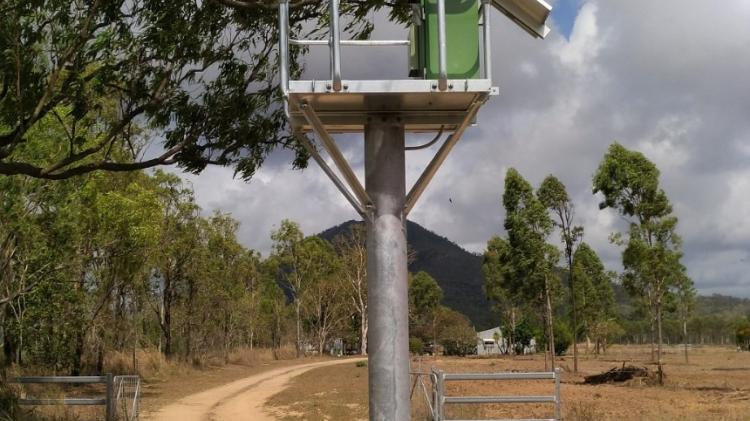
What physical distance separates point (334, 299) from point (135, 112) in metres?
59.3

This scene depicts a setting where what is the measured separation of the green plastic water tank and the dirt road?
1351 centimetres

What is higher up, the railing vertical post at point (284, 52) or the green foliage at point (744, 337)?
the railing vertical post at point (284, 52)

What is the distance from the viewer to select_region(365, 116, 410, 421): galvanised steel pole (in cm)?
565

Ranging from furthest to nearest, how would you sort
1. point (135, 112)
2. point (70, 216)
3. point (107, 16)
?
point (70, 216)
point (135, 112)
point (107, 16)

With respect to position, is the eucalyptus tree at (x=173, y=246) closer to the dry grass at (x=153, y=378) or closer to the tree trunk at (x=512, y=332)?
the dry grass at (x=153, y=378)

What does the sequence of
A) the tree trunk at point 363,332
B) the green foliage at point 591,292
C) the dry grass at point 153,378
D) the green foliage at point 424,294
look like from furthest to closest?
the green foliage at point 424,294 → the tree trunk at point 363,332 → the green foliage at point 591,292 → the dry grass at point 153,378

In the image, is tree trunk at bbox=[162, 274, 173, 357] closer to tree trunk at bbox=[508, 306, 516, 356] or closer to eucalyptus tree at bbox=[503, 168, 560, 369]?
eucalyptus tree at bbox=[503, 168, 560, 369]

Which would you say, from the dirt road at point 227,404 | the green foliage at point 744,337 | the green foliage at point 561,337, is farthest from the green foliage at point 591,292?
the dirt road at point 227,404

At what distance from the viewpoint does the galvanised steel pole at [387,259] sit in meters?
5.65

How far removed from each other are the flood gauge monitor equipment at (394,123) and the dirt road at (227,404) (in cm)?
1261

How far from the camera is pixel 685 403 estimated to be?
63.5ft

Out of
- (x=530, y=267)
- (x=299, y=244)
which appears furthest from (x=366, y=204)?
(x=299, y=244)

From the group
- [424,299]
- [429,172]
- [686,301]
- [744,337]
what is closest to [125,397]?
[429,172]

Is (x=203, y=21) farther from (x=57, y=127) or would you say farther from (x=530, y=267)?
(x=530, y=267)
